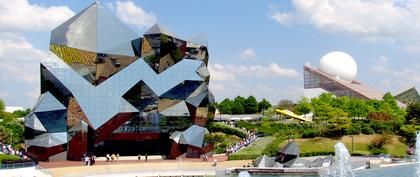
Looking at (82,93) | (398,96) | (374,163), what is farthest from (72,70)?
(398,96)

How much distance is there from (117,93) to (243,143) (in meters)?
16.1

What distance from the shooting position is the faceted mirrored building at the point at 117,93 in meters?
44.3

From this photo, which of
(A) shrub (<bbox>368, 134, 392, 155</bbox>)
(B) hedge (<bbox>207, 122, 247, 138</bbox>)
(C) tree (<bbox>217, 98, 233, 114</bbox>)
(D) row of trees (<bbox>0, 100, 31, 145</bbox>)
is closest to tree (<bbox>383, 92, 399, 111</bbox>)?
(A) shrub (<bbox>368, 134, 392, 155</bbox>)

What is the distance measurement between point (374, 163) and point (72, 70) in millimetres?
25070

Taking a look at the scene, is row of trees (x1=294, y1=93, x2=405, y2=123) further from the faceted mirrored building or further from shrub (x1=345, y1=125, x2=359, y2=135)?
the faceted mirrored building

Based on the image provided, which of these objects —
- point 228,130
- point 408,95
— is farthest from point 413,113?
point 408,95

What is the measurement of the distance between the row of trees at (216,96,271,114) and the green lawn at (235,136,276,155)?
1356 inches

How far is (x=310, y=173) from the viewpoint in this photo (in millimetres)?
39469

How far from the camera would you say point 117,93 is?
1802 inches

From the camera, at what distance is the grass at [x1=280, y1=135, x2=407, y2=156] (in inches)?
2167

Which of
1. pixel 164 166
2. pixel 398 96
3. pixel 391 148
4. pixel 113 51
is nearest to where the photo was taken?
pixel 164 166

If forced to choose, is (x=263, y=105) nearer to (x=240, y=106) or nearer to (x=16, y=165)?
(x=240, y=106)

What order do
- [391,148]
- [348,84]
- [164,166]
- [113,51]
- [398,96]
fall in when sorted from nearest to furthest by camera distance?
[164,166] → [113,51] → [391,148] → [348,84] → [398,96]

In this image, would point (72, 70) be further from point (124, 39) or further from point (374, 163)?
point (374, 163)
